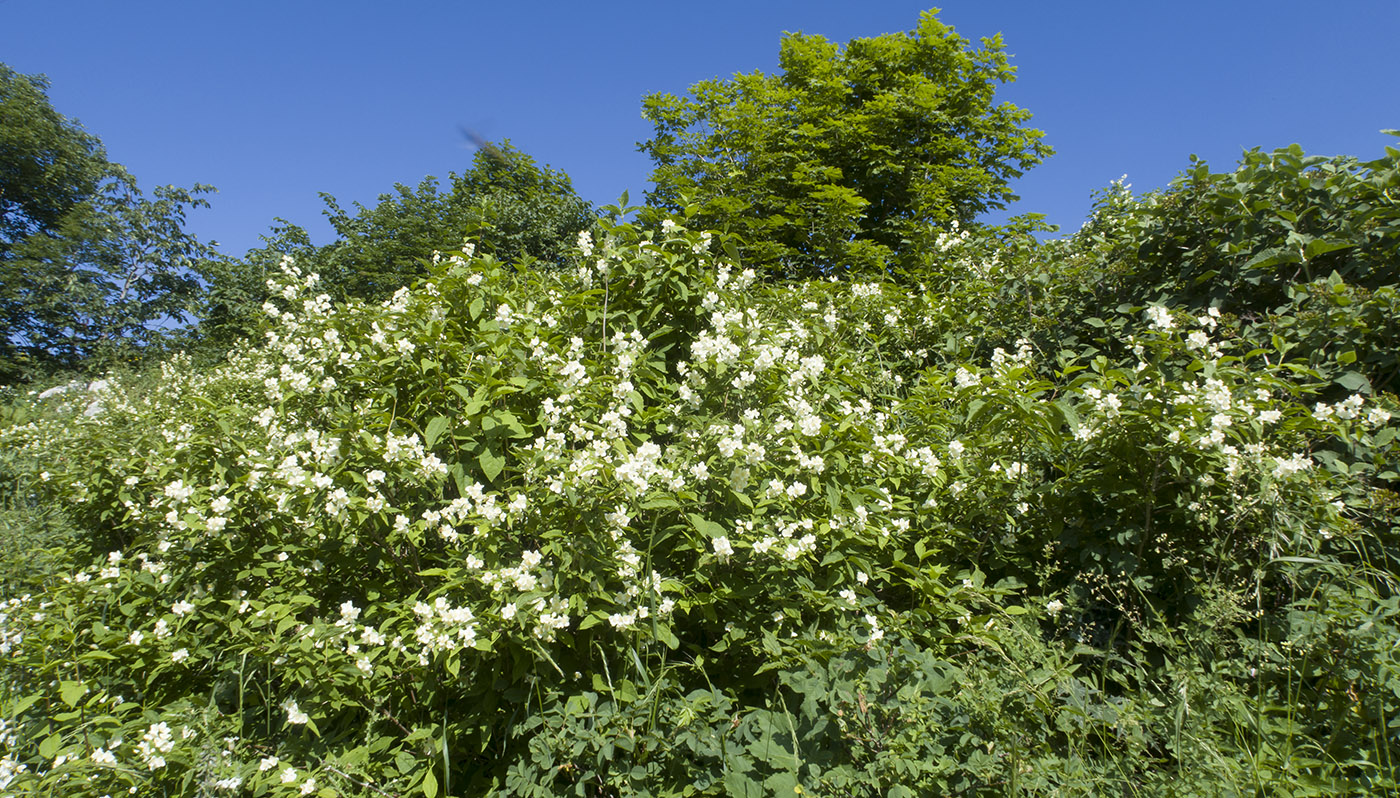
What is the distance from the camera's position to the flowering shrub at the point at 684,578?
1.69 meters

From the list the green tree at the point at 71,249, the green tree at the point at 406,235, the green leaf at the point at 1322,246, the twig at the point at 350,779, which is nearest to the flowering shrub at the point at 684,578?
the twig at the point at 350,779

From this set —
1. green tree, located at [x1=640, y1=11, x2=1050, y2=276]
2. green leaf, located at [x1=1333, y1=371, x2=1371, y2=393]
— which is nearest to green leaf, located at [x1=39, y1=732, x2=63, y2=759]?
green leaf, located at [x1=1333, y1=371, x2=1371, y2=393]

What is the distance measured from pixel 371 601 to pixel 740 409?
5.06 ft

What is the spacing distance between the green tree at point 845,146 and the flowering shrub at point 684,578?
7178 mm

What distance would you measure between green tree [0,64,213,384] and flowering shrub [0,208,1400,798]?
20.2m

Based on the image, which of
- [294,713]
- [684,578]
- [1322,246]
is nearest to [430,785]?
[294,713]

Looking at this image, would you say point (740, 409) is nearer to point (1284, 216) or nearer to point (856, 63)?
point (1284, 216)

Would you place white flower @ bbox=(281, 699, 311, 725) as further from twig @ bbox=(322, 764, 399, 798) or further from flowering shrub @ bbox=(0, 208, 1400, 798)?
twig @ bbox=(322, 764, 399, 798)

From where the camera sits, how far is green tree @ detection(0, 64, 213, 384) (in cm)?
1800

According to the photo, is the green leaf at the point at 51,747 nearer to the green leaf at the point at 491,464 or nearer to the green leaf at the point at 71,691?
the green leaf at the point at 71,691

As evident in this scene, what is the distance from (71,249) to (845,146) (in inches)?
908

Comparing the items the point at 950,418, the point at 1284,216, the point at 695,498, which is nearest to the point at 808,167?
the point at 1284,216

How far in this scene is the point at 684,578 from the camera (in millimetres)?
2041

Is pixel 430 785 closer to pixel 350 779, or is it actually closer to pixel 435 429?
pixel 350 779
